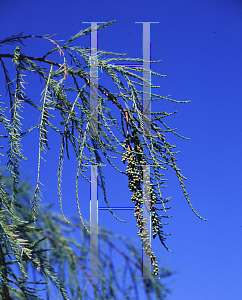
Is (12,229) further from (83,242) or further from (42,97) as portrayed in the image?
(42,97)

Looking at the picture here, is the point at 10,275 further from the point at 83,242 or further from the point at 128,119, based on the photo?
the point at 128,119

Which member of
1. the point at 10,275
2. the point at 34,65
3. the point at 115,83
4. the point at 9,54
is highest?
the point at 9,54

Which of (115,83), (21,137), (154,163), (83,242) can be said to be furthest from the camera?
(83,242)

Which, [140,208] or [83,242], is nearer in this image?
[140,208]

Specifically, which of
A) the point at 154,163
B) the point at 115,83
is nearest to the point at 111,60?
the point at 115,83

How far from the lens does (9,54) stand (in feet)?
4.69

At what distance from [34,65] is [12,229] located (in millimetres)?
602

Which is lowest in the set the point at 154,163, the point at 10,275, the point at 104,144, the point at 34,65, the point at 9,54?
the point at 10,275

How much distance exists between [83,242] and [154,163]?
1.93ft

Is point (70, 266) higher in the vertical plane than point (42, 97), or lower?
lower

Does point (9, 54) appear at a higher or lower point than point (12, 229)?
higher

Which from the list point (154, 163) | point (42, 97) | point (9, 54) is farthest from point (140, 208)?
point (9, 54)

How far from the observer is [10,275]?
3.72 feet

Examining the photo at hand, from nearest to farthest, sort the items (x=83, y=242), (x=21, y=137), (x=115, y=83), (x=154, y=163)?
1. (x=154, y=163)
2. (x=115, y=83)
3. (x=21, y=137)
4. (x=83, y=242)
